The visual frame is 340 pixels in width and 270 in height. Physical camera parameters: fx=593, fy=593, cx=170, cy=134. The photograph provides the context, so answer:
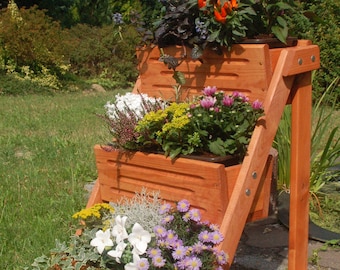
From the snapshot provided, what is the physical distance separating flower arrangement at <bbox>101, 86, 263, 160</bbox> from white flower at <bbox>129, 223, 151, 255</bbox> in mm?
370

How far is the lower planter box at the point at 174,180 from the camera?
7.29ft

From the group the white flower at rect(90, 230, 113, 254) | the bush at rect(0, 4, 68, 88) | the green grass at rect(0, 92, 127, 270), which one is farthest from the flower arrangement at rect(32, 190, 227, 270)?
the bush at rect(0, 4, 68, 88)

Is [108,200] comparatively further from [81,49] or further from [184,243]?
[81,49]

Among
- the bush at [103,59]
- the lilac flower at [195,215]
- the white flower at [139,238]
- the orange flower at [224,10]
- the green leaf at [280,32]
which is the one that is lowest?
the bush at [103,59]

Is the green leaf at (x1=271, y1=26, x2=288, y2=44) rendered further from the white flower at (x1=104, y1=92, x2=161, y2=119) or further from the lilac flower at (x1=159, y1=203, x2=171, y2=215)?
the lilac flower at (x1=159, y1=203, x2=171, y2=215)

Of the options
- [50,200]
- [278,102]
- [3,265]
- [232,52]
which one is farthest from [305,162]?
[50,200]

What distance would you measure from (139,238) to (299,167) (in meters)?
0.84

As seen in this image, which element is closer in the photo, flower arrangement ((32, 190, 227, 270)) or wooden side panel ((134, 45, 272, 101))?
flower arrangement ((32, 190, 227, 270))

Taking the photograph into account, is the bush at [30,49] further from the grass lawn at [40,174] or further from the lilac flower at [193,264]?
the lilac flower at [193,264]

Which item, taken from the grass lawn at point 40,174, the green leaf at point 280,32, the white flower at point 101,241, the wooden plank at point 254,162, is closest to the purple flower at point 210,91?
the wooden plank at point 254,162

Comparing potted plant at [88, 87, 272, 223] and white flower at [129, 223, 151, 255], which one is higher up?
potted plant at [88, 87, 272, 223]

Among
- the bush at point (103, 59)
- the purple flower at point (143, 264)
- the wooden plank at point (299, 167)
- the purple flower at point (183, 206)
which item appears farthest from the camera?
the bush at point (103, 59)

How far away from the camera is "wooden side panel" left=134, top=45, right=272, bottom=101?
7.79 feet

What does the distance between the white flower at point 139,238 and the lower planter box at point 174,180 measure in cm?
28
